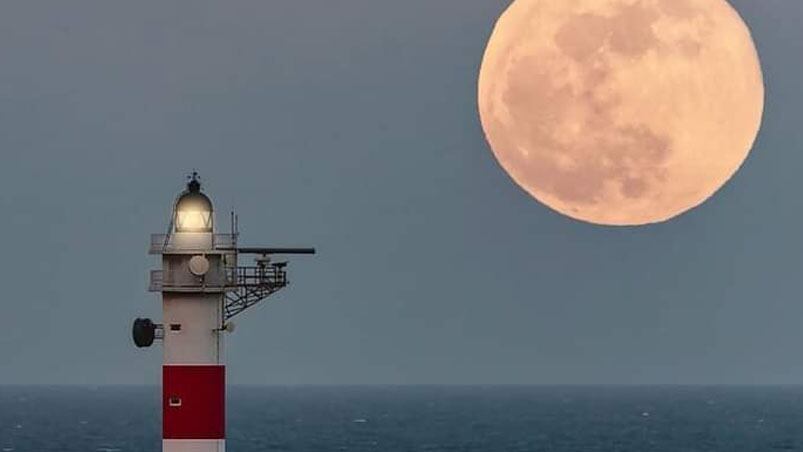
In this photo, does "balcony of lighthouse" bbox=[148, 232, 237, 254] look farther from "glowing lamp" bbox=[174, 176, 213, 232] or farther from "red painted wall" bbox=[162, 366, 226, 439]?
"red painted wall" bbox=[162, 366, 226, 439]

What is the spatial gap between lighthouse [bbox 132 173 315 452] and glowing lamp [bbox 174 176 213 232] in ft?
0.07

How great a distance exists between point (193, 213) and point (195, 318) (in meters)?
2.35

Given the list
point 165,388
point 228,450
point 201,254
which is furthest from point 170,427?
point 228,450

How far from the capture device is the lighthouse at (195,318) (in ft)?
158

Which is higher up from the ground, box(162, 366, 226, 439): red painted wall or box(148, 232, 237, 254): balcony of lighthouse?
box(148, 232, 237, 254): balcony of lighthouse

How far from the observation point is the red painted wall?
48344mm

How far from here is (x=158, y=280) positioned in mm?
48062

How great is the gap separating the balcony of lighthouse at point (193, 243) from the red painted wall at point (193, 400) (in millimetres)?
2576

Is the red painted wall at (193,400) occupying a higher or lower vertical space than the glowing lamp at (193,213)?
lower

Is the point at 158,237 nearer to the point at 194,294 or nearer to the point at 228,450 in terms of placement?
the point at 194,294

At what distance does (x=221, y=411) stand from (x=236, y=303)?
2404mm

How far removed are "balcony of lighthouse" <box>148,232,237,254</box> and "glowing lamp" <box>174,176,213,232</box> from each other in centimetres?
19

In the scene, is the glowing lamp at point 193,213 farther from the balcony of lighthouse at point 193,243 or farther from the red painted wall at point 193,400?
the red painted wall at point 193,400

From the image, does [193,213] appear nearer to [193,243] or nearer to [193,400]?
[193,243]
